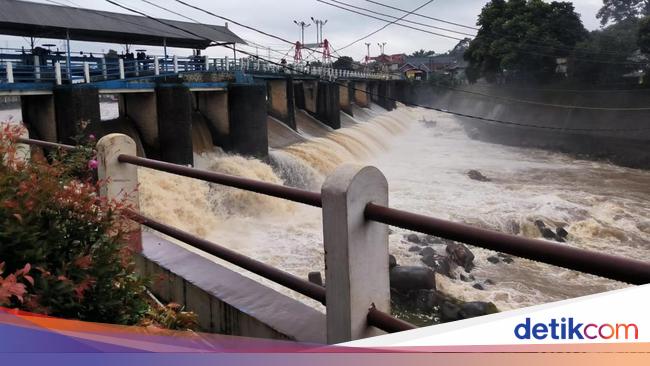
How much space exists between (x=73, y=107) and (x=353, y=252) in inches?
558

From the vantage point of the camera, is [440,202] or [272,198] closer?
[272,198]

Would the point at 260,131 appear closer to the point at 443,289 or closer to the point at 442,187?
the point at 442,187

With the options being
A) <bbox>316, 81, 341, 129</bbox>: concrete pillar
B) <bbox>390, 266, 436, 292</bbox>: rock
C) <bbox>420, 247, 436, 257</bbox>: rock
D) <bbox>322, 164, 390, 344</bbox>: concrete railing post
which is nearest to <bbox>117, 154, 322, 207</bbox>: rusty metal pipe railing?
<bbox>322, 164, 390, 344</bbox>: concrete railing post

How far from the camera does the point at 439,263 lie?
13000mm

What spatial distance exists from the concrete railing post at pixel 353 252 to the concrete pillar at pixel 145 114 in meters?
16.6

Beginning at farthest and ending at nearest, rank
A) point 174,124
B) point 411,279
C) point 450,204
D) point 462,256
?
point 450,204, point 174,124, point 462,256, point 411,279

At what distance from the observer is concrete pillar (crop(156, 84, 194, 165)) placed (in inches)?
668

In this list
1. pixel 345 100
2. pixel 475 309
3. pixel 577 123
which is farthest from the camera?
pixel 345 100

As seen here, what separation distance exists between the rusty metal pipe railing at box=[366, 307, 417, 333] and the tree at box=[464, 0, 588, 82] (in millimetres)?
42462

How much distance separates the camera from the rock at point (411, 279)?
11047mm

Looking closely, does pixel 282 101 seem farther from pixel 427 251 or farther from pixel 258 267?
pixel 258 267

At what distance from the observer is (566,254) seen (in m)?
1.44

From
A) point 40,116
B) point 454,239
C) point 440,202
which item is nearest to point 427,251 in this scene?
point 440,202

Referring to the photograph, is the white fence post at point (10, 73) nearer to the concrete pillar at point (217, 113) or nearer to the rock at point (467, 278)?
the concrete pillar at point (217, 113)
